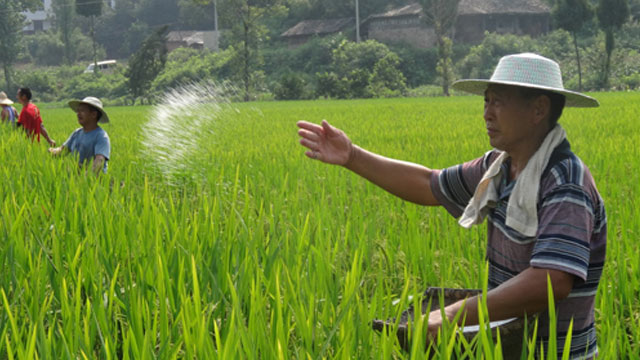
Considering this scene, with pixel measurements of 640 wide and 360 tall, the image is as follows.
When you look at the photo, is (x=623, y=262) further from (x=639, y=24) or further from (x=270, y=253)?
(x=639, y=24)

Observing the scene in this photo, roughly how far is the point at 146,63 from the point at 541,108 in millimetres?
32416

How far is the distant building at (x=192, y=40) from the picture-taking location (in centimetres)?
5138

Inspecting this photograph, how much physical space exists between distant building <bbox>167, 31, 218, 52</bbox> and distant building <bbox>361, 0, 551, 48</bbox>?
52.5ft

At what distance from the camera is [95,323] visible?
1.55m

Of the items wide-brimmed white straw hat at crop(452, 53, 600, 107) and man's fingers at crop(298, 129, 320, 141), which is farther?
man's fingers at crop(298, 129, 320, 141)

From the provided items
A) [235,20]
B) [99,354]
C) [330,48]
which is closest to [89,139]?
[99,354]

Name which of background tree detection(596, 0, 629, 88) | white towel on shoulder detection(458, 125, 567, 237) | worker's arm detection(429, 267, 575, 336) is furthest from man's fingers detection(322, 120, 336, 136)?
background tree detection(596, 0, 629, 88)

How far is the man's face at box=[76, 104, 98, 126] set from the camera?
479 centimetres

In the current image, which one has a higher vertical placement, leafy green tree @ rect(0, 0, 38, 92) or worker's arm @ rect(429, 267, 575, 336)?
leafy green tree @ rect(0, 0, 38, 92)

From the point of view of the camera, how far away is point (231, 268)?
2.08 metres

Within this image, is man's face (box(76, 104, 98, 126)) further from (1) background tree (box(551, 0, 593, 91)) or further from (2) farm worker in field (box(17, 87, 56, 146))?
(1) background tree (box(551, 0, 593, 91))

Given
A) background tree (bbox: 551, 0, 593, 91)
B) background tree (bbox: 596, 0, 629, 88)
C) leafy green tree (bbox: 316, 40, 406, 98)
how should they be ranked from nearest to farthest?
background tree (bbox: 596, 0, 629, 88) → background tree (bbox: 551, 0, 593, 91) → leafy green tree (bbox: 316, 40, 406, 98)

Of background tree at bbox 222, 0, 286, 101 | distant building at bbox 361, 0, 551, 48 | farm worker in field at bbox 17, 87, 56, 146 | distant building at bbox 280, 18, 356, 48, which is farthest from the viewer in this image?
distant building at bbox 280, 18, 356, 48

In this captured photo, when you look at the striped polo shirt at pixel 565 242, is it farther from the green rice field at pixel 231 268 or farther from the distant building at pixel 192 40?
the distant building at pixel 192 40
